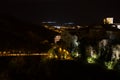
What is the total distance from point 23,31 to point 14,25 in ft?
13.2

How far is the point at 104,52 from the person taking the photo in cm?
2812

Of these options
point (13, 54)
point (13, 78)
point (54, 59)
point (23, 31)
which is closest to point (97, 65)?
point (54, 59)

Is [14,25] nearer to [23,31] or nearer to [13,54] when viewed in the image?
[23,31]

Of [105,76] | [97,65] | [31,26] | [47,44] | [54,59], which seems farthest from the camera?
[31,26]

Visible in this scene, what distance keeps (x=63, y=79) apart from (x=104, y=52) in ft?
16.1

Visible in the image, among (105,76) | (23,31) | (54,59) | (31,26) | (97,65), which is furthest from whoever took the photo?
(31,26)

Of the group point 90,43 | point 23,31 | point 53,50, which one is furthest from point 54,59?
point 23,31

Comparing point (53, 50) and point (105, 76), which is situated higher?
point (53, 50)

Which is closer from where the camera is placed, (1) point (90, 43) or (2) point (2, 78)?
(2) point (2, 78)

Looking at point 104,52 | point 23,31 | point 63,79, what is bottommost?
point 63,79

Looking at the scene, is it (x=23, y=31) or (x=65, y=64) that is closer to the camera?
(x=65, y=64)

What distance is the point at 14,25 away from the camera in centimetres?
4788

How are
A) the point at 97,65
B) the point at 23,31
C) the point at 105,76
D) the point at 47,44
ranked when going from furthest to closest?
the point at 23,31
the point at 47,44
the point at 97,65
the point at 105,76

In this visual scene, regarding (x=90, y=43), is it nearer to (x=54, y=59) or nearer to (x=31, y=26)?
(x=54, y=59)
